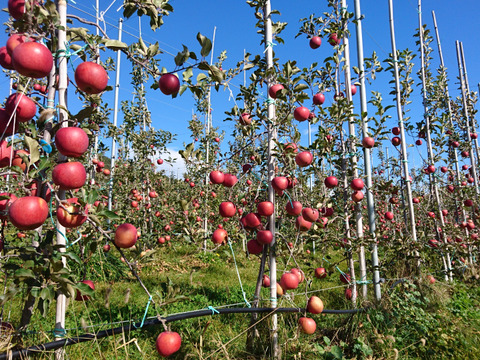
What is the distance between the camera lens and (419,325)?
123 inches

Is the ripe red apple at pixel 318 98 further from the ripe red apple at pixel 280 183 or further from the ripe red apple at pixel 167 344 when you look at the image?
the ripe red apple at pixel 167 344

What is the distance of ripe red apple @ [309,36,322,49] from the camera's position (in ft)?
12.3

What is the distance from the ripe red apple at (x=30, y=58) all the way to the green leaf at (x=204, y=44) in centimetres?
65

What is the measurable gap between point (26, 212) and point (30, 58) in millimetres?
591

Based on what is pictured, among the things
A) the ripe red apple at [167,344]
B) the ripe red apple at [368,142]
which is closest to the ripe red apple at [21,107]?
the ripe red apple at [167,344]

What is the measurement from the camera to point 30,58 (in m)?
1.09

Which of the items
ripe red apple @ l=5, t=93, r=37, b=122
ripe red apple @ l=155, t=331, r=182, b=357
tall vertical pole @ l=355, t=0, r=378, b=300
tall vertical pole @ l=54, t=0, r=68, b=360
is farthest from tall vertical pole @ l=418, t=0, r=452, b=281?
ripe red apple @ l=5, t=93, r=37, b=122

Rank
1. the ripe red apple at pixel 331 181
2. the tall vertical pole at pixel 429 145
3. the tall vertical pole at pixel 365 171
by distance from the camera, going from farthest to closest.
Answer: the tall vertical pole at pixel 429 145, the tall vertical pole at pixel 365 171, the ripe red apple at pixel 331 181

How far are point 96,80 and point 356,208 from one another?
3247 millimetres

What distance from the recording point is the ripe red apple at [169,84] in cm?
145

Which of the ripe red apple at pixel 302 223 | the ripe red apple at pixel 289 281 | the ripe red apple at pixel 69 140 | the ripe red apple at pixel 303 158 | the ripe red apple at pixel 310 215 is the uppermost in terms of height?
the ripe red apple at pixel 303 158

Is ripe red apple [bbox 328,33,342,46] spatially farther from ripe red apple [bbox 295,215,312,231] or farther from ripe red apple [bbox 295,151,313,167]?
ripe red apple [bbox 295,215,312,231]

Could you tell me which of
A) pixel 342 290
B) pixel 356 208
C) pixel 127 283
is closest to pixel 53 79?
pixel 356 208

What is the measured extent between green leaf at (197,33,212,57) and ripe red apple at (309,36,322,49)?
283 cm
